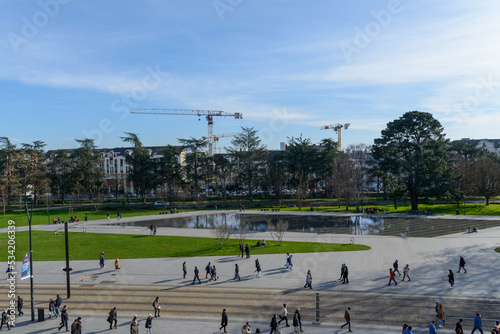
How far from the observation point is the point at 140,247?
34781 millimetres

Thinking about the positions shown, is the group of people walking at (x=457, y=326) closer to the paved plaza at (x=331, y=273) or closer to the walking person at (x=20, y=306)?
the paved plaza at (x=331, y=273)

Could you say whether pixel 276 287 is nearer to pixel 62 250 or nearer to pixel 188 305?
pixel 188 305

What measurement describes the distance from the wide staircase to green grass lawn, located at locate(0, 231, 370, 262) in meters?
8.61

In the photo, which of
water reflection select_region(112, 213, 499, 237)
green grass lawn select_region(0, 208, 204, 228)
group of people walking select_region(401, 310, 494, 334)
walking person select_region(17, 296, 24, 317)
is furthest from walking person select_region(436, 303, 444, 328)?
green grass lawn select_region(0, 208, 204, 228)

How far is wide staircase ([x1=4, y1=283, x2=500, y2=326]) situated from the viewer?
1820 centimetres

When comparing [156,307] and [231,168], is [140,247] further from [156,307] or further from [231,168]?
[231,168]

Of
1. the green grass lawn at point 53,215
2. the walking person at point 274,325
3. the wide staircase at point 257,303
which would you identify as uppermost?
the green grass lawn at point 53,215

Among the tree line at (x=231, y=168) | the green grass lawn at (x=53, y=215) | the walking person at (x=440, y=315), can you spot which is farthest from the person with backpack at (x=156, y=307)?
the tree line at (x=231, y=168)

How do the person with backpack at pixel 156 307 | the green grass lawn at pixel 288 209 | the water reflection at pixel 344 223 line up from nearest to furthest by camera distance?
the person with backpack at pixel 156 307, the water reflection at pixel 344 223, the green grass lawn at pixel 288 209

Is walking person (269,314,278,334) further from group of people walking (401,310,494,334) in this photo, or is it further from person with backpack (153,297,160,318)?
person with backpack (153,297,160,318)

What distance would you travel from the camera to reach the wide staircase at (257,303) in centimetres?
1820

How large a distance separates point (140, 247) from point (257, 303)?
18.5 m

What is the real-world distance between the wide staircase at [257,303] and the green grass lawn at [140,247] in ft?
28.2

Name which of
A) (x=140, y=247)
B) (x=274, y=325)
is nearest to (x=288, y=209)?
(x=140, y=247)
